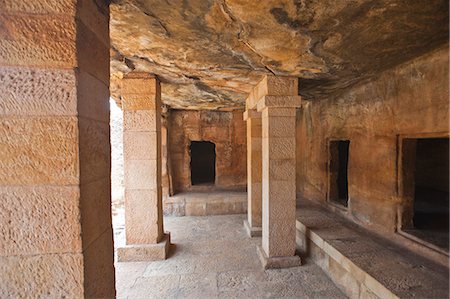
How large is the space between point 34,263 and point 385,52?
456 cm

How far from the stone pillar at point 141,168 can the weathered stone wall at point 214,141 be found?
4085 mm

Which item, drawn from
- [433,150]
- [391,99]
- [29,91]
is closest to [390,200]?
[391,99]

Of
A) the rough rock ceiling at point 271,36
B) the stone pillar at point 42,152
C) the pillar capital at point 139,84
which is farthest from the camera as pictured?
the pillar capital at point 139,84

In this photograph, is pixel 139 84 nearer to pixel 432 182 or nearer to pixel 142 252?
pixel 142 252

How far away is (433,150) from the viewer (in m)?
7.80

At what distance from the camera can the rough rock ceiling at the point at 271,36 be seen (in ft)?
7.06

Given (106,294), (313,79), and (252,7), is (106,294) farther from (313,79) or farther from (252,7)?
(313,79)

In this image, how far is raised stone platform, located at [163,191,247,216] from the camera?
7449 mm

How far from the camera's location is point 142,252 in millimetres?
4355

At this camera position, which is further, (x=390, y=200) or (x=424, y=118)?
(x=390, y=200)

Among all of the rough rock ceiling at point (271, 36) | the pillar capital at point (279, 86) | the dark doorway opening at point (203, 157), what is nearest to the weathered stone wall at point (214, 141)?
the dark doorway opening at point (203, 157)

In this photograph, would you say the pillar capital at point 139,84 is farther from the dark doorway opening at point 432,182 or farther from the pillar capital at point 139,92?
the dark doorway opening at point 432,182

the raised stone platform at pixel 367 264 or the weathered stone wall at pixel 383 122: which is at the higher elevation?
the weathered stone wall at pixel 383 122

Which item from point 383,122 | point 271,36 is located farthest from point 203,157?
point 271,36
